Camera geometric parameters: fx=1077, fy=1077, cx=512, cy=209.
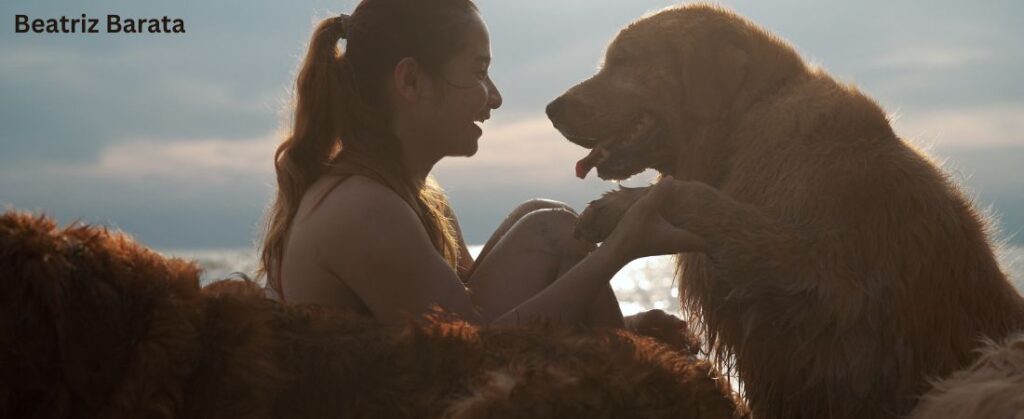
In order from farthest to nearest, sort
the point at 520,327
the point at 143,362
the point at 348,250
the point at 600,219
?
the point at 600,219 < the point at 348,250 < the point at 520,327 < the point at 143,362

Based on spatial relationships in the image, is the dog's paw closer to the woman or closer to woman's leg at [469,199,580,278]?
the woman

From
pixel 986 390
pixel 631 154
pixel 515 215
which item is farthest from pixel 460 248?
pixel 986 390

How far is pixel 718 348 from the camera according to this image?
4.04 m

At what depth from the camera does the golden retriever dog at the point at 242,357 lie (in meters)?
2.25

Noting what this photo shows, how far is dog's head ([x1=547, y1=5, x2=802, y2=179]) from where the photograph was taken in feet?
13.9

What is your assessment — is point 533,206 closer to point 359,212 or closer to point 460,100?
point 460,100

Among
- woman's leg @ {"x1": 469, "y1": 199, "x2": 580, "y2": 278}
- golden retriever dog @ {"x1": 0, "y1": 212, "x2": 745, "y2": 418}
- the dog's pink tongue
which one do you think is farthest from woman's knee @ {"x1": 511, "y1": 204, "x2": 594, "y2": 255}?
golden retriever dog @ {"x1": 0, "y1": 212, "x2": 745, "y2": 418}

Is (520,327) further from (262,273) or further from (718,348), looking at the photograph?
(262,273)

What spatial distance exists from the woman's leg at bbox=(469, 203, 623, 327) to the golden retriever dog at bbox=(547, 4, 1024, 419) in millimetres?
118

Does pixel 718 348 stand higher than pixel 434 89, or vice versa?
pixel 434 89

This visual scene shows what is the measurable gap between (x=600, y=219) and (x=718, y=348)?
68 centimetres

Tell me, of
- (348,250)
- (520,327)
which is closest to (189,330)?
(520,327)

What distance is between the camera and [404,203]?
358 cm

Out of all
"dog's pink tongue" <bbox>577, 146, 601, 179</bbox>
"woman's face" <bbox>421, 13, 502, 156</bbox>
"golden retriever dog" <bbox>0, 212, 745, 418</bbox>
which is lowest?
"golden retriever dog" <bbox>0, 212, 745, 418</bbox>
